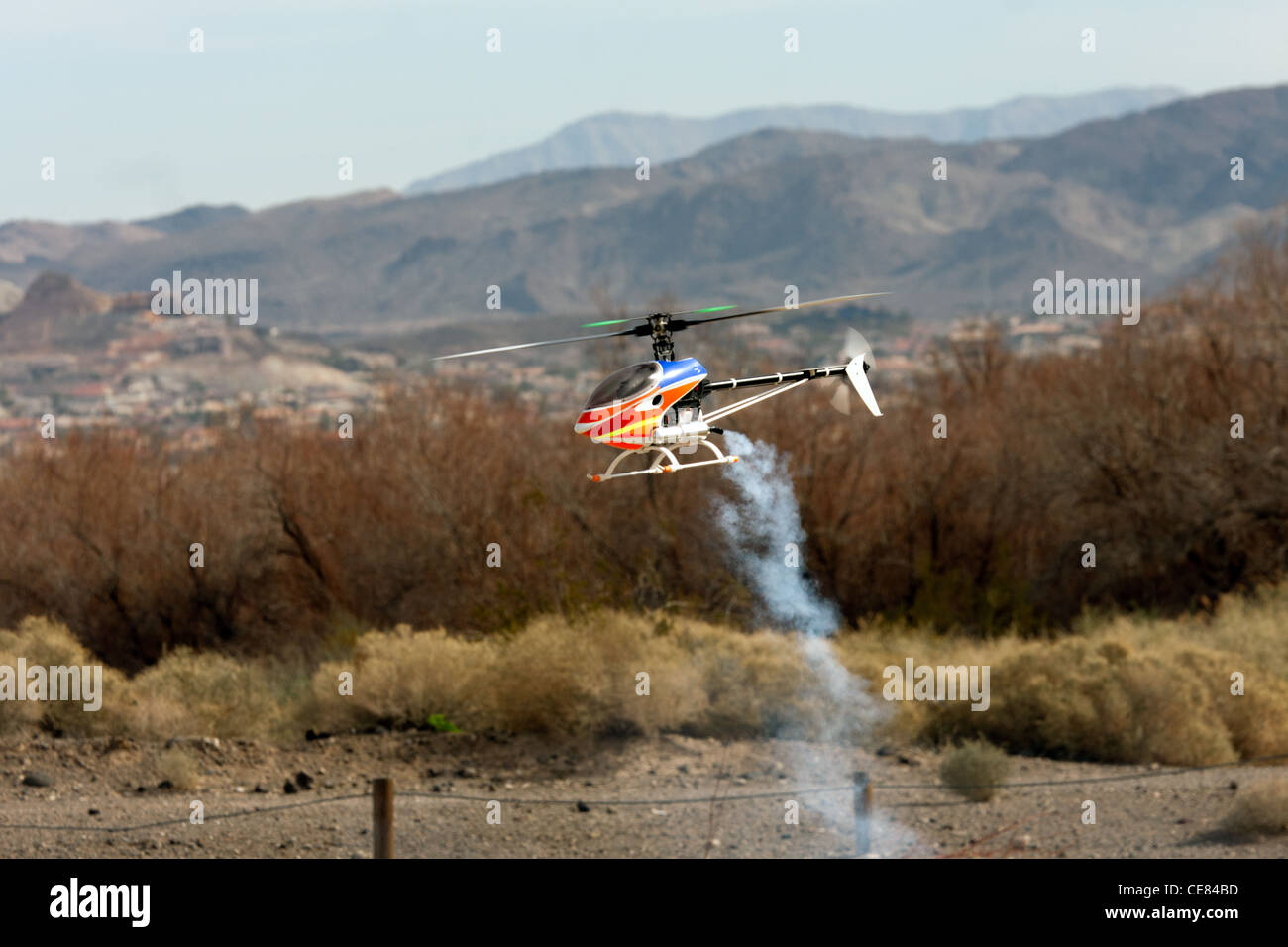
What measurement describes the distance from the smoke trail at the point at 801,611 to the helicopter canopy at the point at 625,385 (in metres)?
1.26

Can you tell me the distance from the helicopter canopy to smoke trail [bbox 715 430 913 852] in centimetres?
126

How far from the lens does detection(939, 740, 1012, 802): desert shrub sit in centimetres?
1845

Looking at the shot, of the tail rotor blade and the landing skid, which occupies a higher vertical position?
the tail rotor blade

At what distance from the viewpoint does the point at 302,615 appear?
33.7 m

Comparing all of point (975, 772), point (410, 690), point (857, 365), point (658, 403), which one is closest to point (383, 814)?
point (857, 365)

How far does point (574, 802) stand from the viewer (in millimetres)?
17906

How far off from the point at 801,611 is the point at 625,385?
20673 millimetres

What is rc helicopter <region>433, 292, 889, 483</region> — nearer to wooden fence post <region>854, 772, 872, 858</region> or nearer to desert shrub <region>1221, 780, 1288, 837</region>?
wooden fence post <region>854, 772, 872, 858</region>

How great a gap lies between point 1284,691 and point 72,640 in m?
20.2

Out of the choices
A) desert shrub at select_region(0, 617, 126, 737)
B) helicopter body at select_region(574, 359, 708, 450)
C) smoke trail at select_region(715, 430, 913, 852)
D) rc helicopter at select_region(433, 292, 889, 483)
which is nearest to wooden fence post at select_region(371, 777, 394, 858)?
smoke trail at select_region(715, 430, 913, 852)

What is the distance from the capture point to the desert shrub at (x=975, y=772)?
1845 centimetres

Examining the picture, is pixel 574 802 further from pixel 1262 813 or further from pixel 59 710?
pixel 59 710

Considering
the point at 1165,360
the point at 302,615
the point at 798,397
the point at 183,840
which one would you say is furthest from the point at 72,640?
the point at 1165,360
